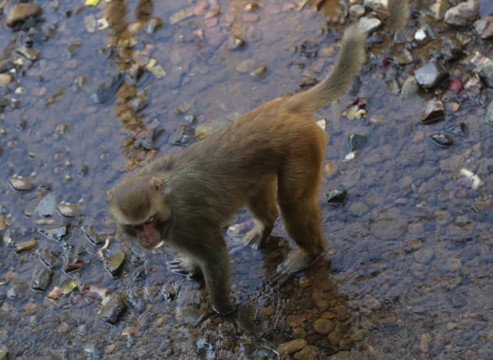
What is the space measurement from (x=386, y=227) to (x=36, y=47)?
647 centimetres

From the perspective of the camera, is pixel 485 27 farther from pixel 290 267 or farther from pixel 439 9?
pixel 290 267

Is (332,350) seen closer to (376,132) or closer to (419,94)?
(376,132)

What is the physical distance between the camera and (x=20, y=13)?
9.25m

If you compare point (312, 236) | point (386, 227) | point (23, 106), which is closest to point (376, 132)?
point (386, 227)

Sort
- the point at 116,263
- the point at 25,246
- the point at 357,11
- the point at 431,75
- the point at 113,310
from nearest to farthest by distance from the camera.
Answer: the point at 113,310 → the point at 116,263 → the point at 25,246 → the point at 431,75 → the point at 357,11

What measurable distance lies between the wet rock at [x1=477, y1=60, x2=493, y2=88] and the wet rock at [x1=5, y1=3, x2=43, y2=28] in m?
7.25

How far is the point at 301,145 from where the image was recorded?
4973mm

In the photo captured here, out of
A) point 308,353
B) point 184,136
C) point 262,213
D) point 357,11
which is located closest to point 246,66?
point 184,136

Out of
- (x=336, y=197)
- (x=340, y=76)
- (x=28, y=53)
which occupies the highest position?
(x=340, y=76)

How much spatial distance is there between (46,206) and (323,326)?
385 cm

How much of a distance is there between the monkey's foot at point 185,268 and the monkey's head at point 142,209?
1.14 meters

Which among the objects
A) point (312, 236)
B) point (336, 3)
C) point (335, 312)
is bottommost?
point (335, 312)

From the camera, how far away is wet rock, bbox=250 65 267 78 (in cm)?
780

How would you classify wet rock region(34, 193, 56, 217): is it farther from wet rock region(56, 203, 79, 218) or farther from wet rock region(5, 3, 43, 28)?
wet rock region(5, 3, 43, 28)
